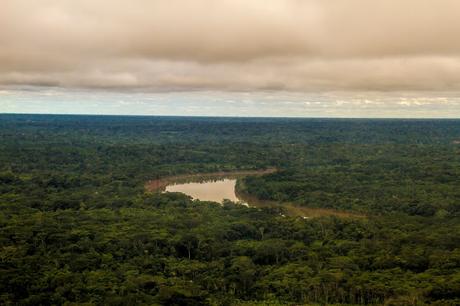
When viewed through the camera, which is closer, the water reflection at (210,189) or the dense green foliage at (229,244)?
the dense green foliage at (229,244)

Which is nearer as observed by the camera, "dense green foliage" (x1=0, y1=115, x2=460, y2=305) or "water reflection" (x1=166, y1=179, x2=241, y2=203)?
"dense green foliage" (x1=0, y1=115, x2=460, y2=305)

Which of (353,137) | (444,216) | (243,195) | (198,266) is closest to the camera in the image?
(198,266)

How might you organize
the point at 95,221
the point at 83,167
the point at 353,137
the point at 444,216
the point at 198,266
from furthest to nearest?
the point at 353,137 < the point at 83,167 < the point at 444,216 < the point at 95,221 < the point at 198,266

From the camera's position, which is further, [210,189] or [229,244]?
[210,189]

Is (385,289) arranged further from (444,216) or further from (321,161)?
(321,161)

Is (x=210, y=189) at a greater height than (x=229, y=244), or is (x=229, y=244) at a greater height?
(x=229, y=244)

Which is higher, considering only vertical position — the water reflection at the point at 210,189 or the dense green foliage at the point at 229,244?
the dense green foliage at the point at 229,244

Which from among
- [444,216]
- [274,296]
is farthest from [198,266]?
[444,216]

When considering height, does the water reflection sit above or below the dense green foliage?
below
